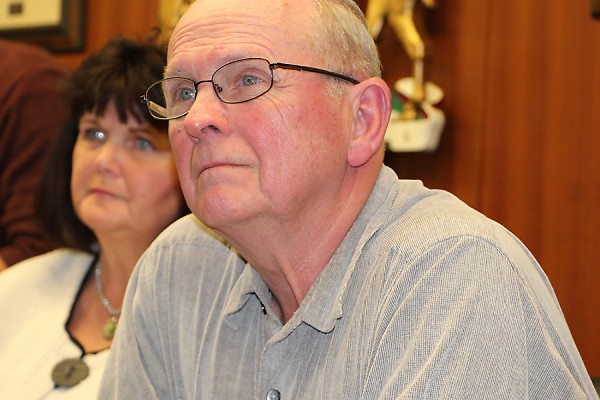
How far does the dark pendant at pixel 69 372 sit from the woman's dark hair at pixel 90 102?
405 mm

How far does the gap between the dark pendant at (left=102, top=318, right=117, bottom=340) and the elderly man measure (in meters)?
0.62

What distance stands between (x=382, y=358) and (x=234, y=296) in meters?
0.47

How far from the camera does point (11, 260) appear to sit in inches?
102

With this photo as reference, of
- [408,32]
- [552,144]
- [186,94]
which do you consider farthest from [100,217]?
[552,144]

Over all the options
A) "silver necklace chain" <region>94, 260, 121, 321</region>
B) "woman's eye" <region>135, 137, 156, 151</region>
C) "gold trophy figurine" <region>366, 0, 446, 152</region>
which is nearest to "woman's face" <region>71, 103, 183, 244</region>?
Answer: "woman's eye" <region>135, 137, 156, 151</region>

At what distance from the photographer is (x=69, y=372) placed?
7.00 ft

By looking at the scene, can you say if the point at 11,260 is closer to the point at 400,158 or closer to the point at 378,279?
the point at 400,158

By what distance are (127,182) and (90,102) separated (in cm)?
25

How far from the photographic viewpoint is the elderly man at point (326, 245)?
1223mm

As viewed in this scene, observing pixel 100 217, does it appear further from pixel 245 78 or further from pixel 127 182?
pixel 245 78

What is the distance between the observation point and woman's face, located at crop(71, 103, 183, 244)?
7.63 ft

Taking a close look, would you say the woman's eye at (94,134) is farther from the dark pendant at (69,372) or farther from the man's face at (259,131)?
the man's face at (259,131)

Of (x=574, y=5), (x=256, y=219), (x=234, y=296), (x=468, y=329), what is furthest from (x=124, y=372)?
(x=574, y=5)

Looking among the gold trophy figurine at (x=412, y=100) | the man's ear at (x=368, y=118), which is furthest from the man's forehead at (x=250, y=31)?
the gold trophy figurine at (x=412, y=100)
